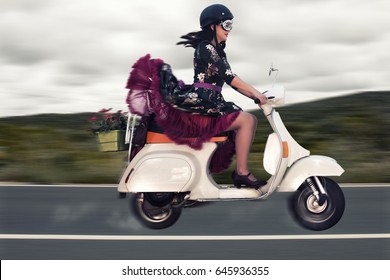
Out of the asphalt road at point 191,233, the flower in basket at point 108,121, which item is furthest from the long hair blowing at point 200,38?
the asphalt road at point 191,233

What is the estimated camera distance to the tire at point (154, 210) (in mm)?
6203

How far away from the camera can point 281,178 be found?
6129mm

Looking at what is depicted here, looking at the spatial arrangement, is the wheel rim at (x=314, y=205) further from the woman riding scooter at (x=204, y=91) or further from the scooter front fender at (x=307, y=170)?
the woman riding scooter at (x=204, y=91)

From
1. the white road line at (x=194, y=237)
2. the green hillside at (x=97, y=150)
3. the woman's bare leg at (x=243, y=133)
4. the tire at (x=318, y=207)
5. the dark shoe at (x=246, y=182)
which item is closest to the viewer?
the woman's bare leg at (x=243, y=133)

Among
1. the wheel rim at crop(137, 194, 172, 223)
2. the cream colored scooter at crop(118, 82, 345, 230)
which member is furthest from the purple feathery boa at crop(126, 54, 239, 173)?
the wheel rim at crop(137, 194, 172, 223)

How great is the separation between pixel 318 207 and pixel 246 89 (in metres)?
1.08

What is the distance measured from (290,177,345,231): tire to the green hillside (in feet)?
2.58

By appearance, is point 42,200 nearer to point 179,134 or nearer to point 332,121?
point 179,134

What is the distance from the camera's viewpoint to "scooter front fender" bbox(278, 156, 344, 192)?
19.5ft

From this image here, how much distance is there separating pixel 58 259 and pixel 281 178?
1.80 metres

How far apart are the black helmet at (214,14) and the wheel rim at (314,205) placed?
60.0 inches

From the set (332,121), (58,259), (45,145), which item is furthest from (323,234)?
(332,121)

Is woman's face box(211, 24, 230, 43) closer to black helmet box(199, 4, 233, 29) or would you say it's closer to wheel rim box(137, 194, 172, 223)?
black helmet box(199, 4, 233, 29)

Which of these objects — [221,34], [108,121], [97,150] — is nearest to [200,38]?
[221,34]
